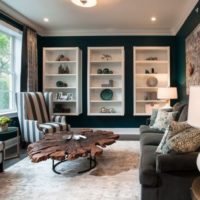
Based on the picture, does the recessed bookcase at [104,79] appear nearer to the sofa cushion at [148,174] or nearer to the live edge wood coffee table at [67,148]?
the live edge wood coffee table at [67,148]

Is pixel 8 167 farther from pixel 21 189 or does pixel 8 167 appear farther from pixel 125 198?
pixel 125 198

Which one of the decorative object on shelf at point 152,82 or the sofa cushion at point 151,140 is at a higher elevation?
the decorative object on shelf at point 152,82

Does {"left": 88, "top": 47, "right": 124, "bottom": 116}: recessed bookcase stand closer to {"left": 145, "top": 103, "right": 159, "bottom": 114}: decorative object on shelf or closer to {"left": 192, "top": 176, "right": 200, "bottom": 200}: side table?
{"left": 145, "top": 103, "right": 159, "bottom": 114}: decorative object on shelf

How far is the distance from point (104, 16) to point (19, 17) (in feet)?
6.01

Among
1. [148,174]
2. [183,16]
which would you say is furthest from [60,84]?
[148,174]

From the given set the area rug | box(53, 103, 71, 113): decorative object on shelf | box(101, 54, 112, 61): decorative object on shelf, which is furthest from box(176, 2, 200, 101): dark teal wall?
box(53, 103, 71, 113): decorative object on shelf

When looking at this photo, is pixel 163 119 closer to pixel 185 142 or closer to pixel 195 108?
pixel 185 142

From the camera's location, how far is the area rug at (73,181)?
9.27 ft

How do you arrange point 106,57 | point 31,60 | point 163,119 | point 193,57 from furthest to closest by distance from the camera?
point 106,57 < point 31,60 < point 193,57 < point 163,119

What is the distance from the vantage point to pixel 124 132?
6.74 m

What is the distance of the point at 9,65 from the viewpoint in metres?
5.78

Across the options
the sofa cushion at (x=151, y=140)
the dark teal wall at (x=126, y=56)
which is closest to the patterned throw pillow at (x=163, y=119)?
the sofa cushion at (x=151, y=140)

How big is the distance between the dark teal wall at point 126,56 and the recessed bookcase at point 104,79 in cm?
16

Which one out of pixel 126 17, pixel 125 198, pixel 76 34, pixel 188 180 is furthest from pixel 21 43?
pixel 188 180
